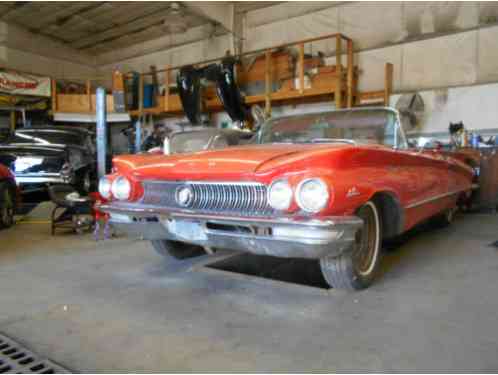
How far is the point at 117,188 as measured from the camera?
2867 millimetres

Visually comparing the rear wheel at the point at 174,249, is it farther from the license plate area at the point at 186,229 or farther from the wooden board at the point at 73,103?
the wooden board at the point at 73,103

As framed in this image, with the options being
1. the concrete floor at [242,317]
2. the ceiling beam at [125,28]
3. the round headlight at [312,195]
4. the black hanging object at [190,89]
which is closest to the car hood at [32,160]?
the concrete floor at [242,317]

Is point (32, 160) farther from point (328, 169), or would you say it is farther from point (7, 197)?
point (328, 169)

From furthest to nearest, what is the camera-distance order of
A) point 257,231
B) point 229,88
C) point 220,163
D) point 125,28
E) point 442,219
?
point 125,28 < point 229,88 < point 442,219 < point 220,163 < point 257,231

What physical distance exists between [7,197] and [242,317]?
174 inches

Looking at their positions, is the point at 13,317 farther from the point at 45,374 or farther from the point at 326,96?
the point at 326,96

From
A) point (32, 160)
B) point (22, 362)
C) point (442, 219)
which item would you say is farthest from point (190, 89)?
point (22, 362)

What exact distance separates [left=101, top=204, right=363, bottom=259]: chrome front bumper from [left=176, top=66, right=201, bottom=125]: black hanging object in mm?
7483

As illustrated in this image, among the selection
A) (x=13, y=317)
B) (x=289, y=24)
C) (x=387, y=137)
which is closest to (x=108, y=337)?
(x=13, y=317)

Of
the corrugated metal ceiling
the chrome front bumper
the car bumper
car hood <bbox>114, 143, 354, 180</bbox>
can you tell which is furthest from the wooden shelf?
the chrome front bumper

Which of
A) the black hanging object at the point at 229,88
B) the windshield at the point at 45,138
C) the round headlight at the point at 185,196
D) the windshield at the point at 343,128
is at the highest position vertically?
the black hanging object at the point at 229,88

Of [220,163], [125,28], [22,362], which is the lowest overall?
[22,362]

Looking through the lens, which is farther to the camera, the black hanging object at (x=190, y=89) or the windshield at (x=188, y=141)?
the black hanging object at (x=190, y=89)

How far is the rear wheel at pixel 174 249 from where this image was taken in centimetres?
339
